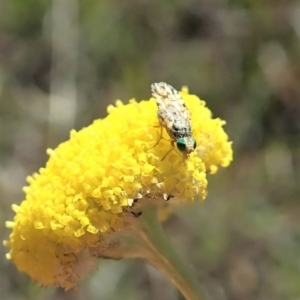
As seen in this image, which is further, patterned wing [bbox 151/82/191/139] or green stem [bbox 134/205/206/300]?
green stem [bbox 134/205/206/300]

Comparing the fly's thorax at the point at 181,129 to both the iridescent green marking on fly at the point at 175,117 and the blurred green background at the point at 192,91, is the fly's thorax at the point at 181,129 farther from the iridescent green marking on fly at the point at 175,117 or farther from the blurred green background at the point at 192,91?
the blurred green background at the point at 192,91

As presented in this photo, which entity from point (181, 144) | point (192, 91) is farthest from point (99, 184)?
point (192, 91)

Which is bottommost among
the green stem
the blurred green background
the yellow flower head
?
the green stem

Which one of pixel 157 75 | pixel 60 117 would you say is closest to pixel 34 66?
pixel 60 117

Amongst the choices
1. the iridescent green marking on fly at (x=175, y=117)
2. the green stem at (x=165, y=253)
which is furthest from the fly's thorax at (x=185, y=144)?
the green stem at (x=165, y=253)

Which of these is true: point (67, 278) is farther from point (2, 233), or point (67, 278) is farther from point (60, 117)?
point (60, 117)

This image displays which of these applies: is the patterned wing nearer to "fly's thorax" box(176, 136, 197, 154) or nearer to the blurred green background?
"fly's thorax" box(176, 136, 197, 154)

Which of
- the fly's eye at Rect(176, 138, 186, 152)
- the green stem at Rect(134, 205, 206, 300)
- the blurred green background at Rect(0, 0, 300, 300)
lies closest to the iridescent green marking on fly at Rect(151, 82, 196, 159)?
the fly's eye at Rect(176, 138, 186, 152)
